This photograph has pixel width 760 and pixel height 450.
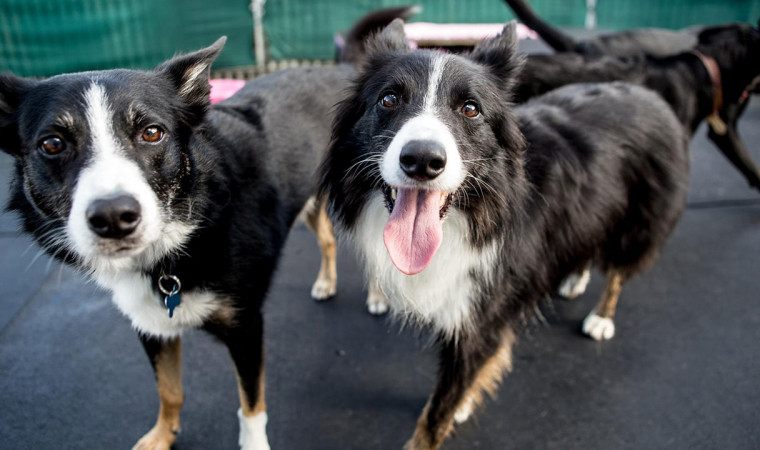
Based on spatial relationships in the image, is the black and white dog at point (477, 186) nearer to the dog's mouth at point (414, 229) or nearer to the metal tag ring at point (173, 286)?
the dog's mouth at point (414, 229)

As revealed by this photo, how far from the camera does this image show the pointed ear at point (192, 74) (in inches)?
67.9

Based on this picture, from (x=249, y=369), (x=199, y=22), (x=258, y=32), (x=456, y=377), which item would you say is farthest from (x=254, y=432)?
(x=258, y=32)

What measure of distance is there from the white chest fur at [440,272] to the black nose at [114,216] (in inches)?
30.5

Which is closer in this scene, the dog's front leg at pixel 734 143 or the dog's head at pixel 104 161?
the dog's head at pixel 104 161

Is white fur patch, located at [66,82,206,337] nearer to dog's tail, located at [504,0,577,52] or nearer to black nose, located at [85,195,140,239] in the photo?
black nose, located at [85,195,140,239]

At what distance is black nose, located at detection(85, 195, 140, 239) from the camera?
4.45 feet

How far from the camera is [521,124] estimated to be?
6.52 feet

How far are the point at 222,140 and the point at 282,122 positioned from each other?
43 cm

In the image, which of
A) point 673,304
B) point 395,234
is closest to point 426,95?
point 395,234

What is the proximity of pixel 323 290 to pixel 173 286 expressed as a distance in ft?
4.44

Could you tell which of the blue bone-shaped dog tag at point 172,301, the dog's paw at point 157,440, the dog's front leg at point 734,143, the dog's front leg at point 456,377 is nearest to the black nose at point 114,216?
the blue bone-shaped dog tag at point 172,301

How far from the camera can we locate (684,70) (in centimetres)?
338

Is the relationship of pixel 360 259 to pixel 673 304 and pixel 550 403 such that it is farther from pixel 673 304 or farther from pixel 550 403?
pixel 673 304

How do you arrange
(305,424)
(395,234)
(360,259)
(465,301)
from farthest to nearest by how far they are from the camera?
(305,424) < (360,259) < (465,301) < (395,234)
